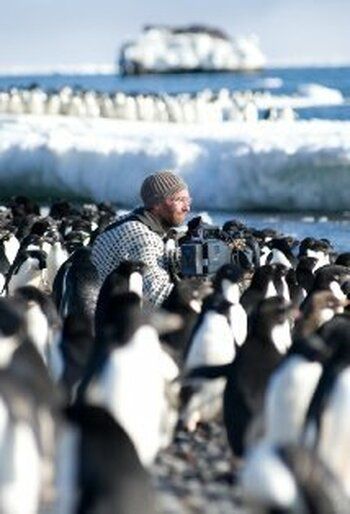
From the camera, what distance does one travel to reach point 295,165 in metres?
19.4

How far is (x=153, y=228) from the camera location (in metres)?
7.77

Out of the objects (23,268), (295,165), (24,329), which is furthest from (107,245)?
(295,165)

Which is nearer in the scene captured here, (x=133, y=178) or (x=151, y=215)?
(x=151, y=215)

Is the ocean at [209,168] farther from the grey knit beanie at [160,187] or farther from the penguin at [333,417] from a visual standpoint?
the penguin at [333,417]

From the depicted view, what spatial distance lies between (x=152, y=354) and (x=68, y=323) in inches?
34.2

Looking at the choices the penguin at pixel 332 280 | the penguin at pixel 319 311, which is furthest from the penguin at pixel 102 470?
the penguin at pixel 332 280

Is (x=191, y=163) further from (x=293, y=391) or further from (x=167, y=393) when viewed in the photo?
(x=293, y=391)

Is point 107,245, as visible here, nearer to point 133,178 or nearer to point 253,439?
point 253,439

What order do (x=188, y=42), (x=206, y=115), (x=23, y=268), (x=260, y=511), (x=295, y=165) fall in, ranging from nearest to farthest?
(x=260, y=511), (x=23, y=268), (x=295, y=165), (x=206, y=115), (x=188, y=42)

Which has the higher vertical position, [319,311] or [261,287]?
[319,311]

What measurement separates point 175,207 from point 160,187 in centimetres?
13

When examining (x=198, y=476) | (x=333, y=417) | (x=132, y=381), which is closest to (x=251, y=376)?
(x=198, y=476)

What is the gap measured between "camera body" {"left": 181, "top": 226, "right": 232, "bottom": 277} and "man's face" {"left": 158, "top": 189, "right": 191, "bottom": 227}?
0.45 ft

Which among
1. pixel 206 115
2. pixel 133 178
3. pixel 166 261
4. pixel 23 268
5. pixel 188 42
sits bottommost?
pixel 188 42
